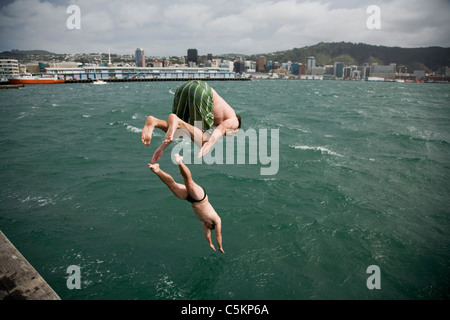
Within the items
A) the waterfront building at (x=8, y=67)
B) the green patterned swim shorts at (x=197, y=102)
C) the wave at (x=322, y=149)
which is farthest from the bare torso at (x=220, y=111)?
the waterfront building at (x=8, y=67)

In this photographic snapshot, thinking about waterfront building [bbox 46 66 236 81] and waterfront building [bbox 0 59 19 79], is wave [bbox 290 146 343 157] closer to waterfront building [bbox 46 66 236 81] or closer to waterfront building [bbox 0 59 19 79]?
waterfront building [bbox 46 66 236 81]

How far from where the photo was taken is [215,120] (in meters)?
6.25

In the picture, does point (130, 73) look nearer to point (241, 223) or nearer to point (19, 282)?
point (241, 223)

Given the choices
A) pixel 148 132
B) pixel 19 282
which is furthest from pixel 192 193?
pixel 19 282

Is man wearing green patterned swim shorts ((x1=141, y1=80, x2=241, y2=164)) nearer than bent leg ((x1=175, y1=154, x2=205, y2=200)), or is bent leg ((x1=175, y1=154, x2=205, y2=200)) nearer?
bent leg ((x1=175, y1=154, x2=205, y2=200))

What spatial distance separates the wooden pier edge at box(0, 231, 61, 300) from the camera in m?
5.18

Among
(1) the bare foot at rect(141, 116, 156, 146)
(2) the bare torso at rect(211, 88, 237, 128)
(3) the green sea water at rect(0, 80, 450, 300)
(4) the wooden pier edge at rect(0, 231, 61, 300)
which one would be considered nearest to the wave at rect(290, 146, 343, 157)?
(3) the green sea water at rect(0, 80, 450, 300)

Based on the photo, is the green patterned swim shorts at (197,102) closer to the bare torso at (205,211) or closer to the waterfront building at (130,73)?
the bare torso at (205,211)

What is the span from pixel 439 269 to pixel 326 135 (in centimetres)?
Result: 1849

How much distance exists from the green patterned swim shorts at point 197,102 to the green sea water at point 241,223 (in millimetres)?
5370

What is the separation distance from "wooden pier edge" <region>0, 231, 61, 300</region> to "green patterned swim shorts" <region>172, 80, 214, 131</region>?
4398 millimetres

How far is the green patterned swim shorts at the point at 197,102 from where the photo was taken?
5855mm

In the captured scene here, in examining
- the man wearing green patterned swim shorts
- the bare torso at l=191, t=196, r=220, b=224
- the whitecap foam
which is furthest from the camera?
the whitecap foam
